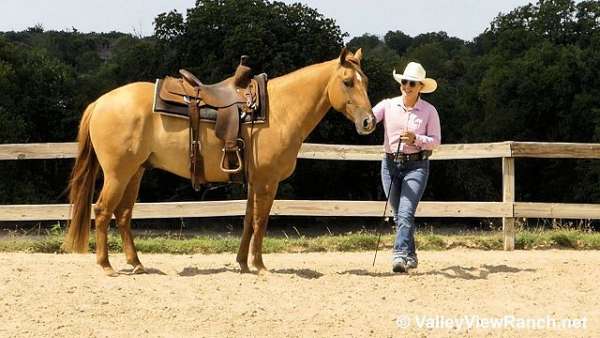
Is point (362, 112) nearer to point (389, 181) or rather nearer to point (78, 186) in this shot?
point (389, 181)

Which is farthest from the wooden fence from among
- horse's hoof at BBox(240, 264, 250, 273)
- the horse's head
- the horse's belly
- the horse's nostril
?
the horse's nostril

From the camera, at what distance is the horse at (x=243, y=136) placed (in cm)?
635

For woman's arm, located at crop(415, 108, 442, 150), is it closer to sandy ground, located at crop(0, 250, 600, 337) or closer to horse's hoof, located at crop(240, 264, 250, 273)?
sandy ground, located at crop(0, 250, 600, 337)

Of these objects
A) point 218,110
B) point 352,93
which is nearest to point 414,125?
point 352,93

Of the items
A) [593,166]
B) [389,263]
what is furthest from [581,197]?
[389,263]

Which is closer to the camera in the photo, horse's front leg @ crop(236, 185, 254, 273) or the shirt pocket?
the shirt pocket

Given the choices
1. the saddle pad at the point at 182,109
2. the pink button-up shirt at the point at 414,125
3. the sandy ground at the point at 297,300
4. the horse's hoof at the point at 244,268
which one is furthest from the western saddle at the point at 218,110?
the pink button-up shirt at the point at 414,125

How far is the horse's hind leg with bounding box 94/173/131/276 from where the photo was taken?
252 inches

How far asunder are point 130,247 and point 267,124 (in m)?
1.77

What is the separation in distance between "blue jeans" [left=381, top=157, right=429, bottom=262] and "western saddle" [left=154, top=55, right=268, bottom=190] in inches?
53.2

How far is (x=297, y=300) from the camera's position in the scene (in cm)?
533

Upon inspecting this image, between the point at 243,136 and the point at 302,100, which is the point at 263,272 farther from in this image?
the point at 302,100

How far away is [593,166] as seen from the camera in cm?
2881

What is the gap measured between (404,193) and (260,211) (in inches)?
53.1
